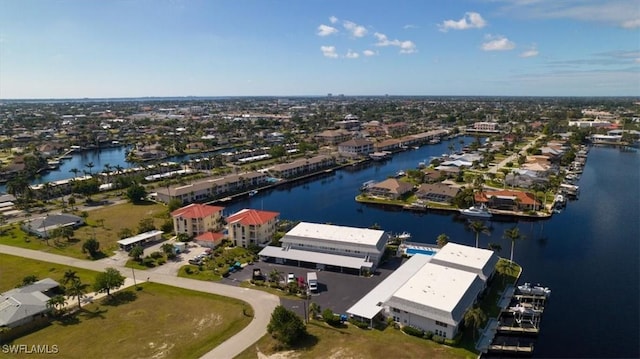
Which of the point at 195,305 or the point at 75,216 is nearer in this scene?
the point at 195,305

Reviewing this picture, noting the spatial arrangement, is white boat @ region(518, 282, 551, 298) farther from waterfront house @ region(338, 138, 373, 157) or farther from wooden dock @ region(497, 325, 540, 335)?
waterfront house @ region(338, 138, 373, 157)

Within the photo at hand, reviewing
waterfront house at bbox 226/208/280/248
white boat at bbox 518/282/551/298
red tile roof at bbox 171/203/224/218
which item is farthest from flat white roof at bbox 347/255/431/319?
red tile roof at bbox 171/203/224/218

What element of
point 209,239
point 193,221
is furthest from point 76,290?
point 193,221

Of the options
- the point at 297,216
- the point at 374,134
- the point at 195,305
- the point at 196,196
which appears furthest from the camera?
the point at 374,134

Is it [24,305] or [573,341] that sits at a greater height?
[24,305]

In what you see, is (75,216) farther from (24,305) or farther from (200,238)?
(24,305)

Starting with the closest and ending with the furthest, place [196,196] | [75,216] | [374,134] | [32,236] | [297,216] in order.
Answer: [32,236]
[75,216]
[297,216]
[196,196]
[374,134]

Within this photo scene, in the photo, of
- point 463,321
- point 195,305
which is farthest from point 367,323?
point 195,305
